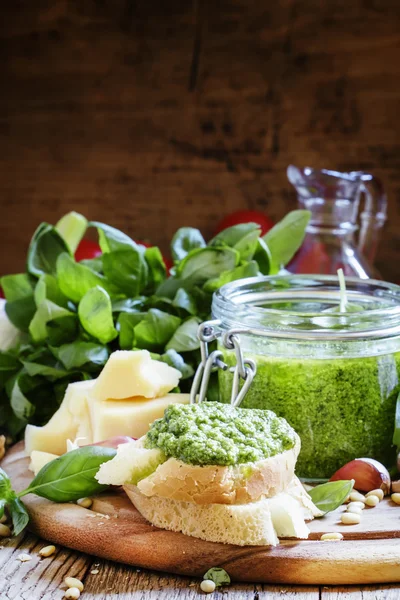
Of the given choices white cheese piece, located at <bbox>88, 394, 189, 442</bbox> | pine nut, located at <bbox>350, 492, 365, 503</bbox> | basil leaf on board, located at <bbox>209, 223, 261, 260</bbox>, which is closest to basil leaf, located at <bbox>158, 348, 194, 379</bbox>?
white cheese piece, located at <bbox>88, 394, 189, 442</bbox>

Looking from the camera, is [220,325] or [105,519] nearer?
[105,519]

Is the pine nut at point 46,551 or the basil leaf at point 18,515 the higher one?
the basil leaf at point 18,515

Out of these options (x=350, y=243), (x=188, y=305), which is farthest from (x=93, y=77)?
(x=188, y=305)

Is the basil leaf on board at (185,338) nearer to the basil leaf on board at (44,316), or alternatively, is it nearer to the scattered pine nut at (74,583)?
the basil leaf on board at (44,316)

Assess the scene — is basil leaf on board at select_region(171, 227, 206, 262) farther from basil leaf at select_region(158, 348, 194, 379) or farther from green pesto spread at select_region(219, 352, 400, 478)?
green pesto spread at select_region(219, 352, 400, 478)

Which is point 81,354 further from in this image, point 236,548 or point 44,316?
point 236,548

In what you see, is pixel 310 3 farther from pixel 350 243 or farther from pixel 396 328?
pixel 396 328

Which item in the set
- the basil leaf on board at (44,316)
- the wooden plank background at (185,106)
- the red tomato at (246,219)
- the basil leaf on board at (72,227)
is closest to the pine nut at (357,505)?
the basil leaf on board at (44,316)

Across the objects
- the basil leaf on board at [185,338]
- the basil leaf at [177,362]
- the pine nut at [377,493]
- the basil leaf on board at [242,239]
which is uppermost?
the basil leaf on board at [242,239]
